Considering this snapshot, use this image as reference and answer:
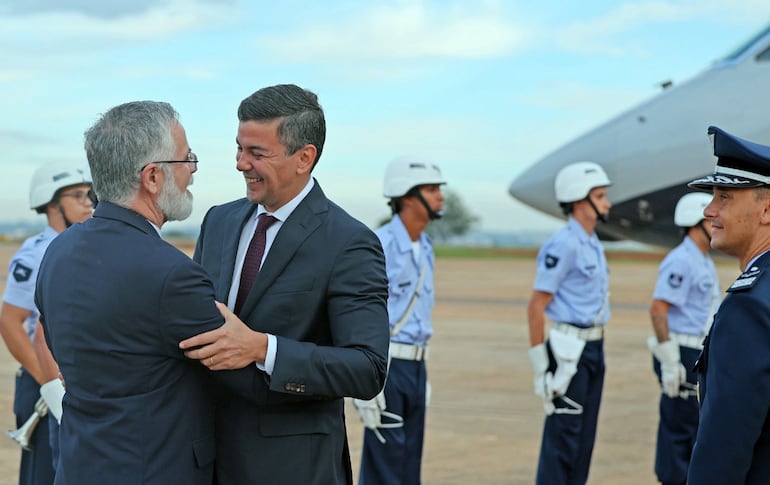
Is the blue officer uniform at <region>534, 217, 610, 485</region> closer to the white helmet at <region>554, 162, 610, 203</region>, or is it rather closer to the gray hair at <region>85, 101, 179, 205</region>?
the white helmet at <region>554, 162, 610, 203</region>

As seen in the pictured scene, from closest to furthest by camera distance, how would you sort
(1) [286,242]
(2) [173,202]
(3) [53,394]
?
(2) [173,202] → (1) [286,242] → (3) [53,394]

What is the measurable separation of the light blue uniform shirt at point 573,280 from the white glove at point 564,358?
14 cm

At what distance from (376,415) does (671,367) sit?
99.2 inches

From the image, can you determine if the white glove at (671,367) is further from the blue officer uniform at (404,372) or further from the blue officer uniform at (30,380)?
the blue officer uniform at (30,380)

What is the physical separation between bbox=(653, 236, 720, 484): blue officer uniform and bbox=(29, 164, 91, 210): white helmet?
13.1ft

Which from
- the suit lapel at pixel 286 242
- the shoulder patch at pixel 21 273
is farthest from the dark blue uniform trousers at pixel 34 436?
the suit lapel at pixel 286 242

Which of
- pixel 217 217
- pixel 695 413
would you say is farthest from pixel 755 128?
pixel 217 217

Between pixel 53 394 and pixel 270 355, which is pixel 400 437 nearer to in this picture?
pixel 53 394

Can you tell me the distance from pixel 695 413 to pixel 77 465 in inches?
219

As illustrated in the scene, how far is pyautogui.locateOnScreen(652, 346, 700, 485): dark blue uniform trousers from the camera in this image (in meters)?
7.46

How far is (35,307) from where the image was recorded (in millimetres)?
5520

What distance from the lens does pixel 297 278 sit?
10.7 ft

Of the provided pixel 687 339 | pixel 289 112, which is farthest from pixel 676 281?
pixel 289 112

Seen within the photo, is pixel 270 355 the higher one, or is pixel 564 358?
pixel 270 355
